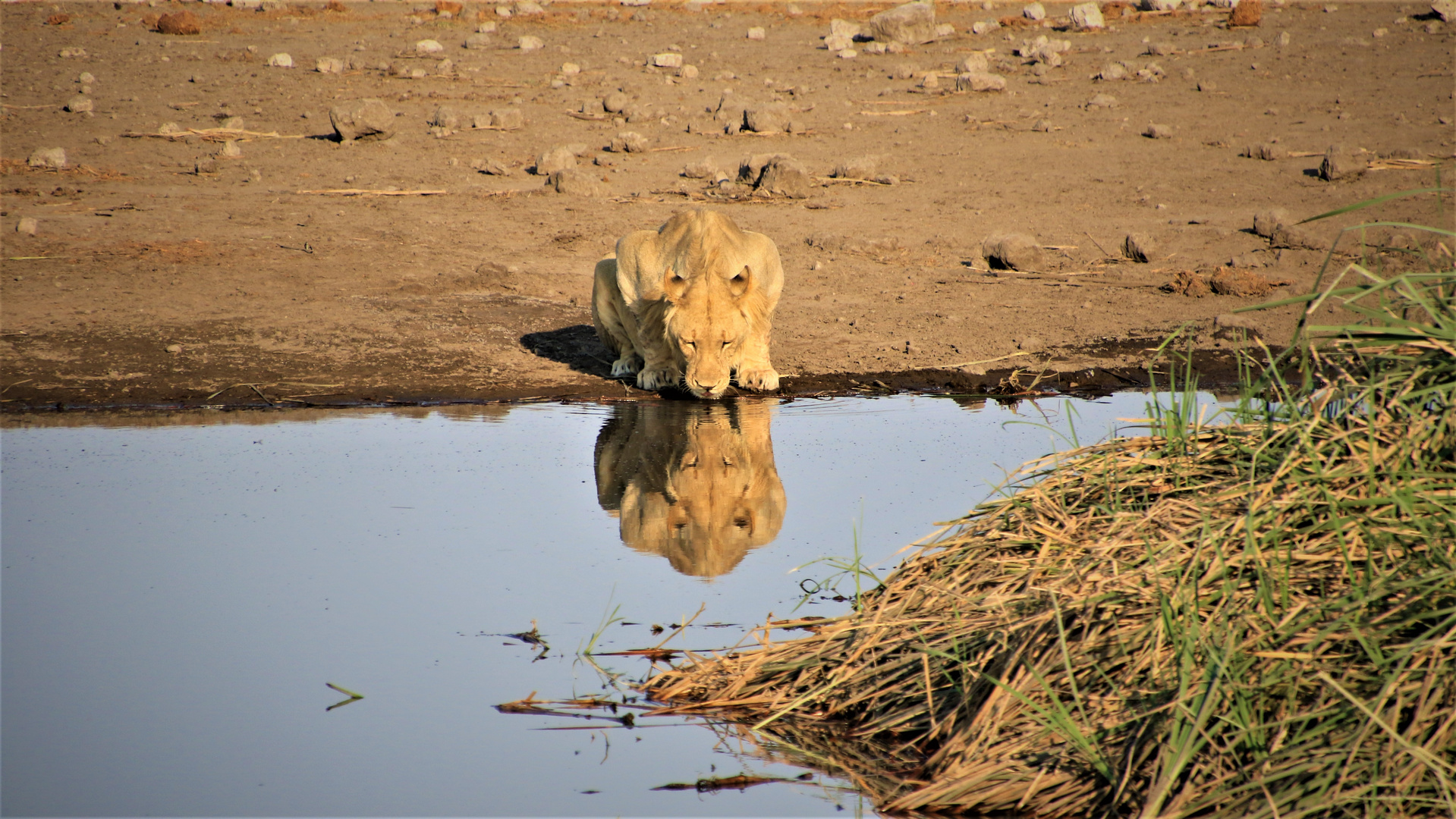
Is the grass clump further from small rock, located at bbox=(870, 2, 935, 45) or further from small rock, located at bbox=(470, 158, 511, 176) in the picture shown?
small rock, located at bbox=(870, 2, 935, 45)

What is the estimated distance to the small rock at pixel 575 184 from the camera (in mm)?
14461

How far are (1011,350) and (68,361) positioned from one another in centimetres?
665

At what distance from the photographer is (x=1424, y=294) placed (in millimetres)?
3535

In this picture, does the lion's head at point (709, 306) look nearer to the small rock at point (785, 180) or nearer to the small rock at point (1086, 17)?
the small rock at point (785, 180)

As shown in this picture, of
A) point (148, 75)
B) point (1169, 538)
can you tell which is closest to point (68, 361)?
point (1169, 538)

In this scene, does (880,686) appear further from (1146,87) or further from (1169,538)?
(1146,87)

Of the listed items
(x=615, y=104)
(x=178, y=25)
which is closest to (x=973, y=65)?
(x=615, y=104)

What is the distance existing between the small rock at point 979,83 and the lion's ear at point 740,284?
12.0 metres

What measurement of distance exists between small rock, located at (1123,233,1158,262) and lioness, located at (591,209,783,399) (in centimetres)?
472

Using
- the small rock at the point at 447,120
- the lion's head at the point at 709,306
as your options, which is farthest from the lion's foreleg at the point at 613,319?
the small rock at the point at 447,120

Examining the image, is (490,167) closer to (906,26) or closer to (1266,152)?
(1266,152)

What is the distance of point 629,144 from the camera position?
1631 cm

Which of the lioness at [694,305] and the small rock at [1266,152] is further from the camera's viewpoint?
the small rock at [1266,152]

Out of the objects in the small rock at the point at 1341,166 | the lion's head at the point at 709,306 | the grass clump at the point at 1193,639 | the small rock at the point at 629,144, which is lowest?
the grass clump at the point at 1193,639
